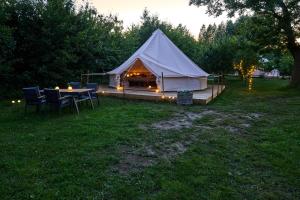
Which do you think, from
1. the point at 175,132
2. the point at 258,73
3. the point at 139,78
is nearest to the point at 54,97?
the point at 175,132

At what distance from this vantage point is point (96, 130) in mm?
7367

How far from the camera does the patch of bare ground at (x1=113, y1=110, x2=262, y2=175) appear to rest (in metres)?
5.42

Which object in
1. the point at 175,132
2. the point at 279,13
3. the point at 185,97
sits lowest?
the point at 175,132

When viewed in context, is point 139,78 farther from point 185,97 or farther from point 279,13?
point 279,13

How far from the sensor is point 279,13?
59.5 feet

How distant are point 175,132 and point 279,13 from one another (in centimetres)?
1422

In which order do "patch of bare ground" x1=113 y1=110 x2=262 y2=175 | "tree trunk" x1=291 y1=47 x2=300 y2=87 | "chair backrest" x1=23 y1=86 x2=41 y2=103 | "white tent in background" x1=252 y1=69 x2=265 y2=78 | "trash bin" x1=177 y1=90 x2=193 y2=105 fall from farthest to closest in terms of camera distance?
1. "white tent in background" x1=252 y1=69 x2=265 y2=78
2. "tree trunk" x1=291 y1=47 x2=300 y2=87
3. "trash bin" x1=177 y1=90 x2=193 y2=105
4. "chair backrest" x1=23 y1=86 x2=41 y2=103
5. "patch of bare ground" x1=113 y1=110 x2=262 y2=175

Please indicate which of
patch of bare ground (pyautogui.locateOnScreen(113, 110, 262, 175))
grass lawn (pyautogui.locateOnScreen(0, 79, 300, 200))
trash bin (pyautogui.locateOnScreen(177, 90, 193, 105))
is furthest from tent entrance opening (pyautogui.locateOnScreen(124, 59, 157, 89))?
grass lawn (pyautogui.locateOnScreen(0, 79, 300, 200))

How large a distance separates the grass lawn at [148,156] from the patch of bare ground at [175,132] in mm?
19

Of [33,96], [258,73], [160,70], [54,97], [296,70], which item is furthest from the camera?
[258,73]

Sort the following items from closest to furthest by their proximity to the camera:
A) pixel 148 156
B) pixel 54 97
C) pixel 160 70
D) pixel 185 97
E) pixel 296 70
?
pixel 148 156 < pixel 54 97 < pixel 185 97 < pixel 160 70 < pixel 296 70

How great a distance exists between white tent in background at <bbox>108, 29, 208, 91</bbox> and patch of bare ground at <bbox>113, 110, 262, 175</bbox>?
15.9ft

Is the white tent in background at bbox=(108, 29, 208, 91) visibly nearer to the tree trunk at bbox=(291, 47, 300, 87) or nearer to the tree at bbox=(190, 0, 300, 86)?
the tree at bbox=(190, 0, 300, 86)

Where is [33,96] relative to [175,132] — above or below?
above
